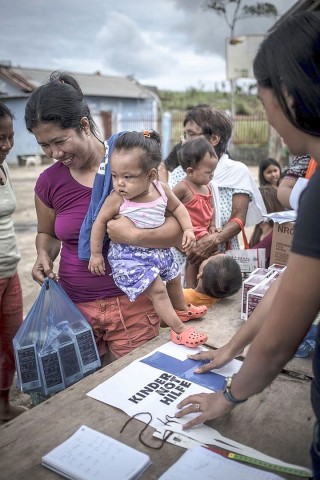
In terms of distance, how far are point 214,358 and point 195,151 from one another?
4.53 ft

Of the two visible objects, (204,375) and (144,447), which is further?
(204,375)

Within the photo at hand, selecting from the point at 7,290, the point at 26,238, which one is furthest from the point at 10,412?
the point at 26,238

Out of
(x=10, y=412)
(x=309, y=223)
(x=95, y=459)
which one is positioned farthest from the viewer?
(x=10, y=412)

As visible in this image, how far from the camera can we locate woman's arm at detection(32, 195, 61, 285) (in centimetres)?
203

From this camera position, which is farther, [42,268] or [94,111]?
[94,111]

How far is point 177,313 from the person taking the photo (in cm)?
204

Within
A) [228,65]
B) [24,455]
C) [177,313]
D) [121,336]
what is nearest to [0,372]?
[121,336]


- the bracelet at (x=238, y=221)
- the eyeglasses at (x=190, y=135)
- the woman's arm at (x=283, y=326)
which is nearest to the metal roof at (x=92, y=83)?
the eyeglasses at (x=190, y=135)

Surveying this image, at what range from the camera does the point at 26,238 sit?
24.2ft

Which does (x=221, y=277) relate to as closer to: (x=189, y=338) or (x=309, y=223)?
(x=189, y=338)

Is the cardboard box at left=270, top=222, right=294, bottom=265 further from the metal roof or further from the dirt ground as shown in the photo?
the metal roof

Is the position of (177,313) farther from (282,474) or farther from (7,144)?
(7,144)

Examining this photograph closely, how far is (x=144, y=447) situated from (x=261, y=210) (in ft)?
6.57

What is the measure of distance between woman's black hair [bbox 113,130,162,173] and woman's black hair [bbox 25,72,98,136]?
7.7 inches
